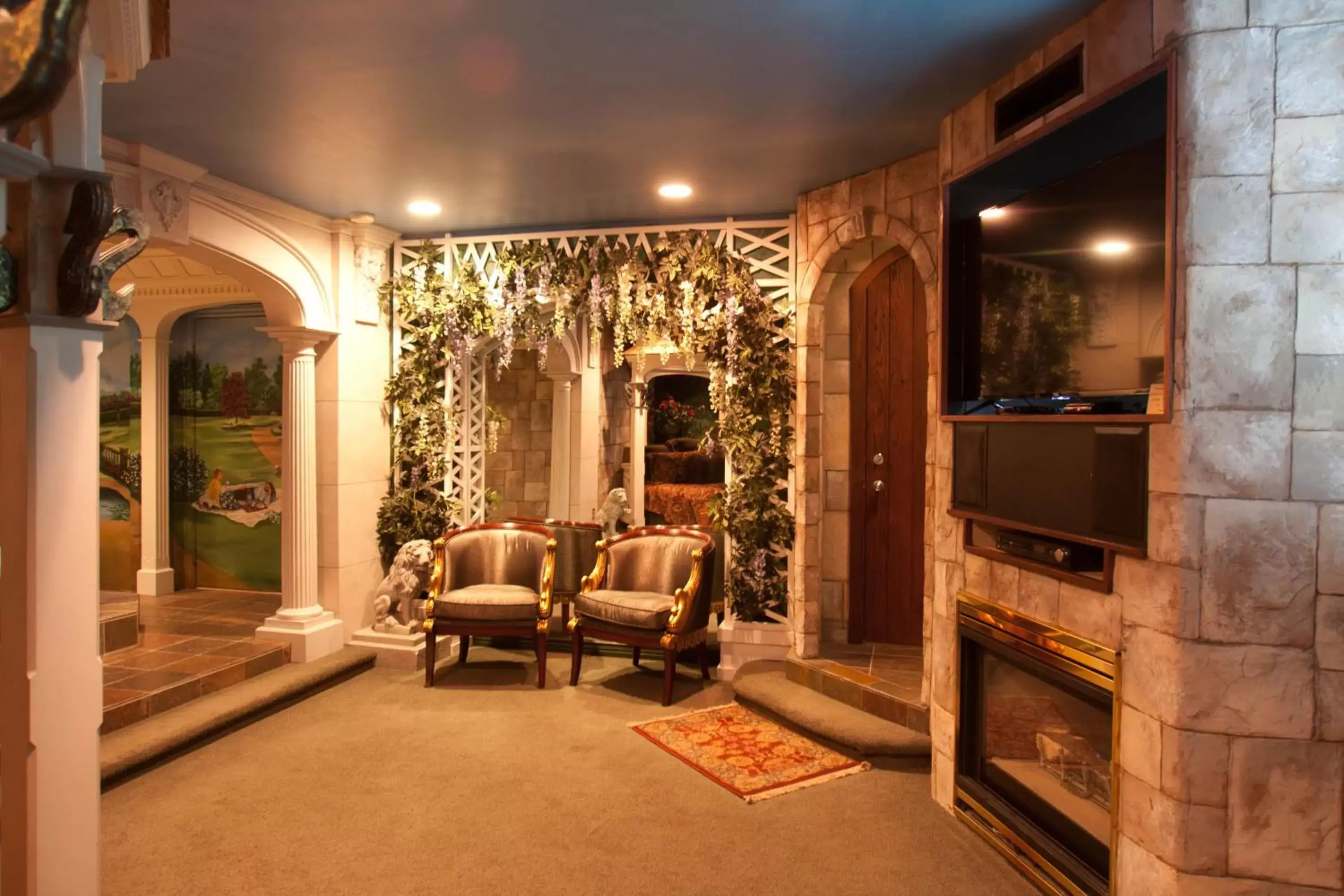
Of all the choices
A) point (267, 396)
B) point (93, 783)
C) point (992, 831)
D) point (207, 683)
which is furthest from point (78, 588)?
point (267, 396)

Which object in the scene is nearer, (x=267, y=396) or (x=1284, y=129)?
(x=1284, y=129)

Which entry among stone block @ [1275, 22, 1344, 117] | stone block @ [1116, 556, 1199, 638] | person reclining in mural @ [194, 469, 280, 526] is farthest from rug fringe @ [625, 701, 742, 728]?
person reclining in mural @ [194, 469, 280, 526]

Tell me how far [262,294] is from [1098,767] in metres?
5.20

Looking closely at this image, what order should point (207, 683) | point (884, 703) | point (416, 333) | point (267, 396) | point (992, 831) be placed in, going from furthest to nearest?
point (267, 396)
point (416, 333)
point (207, 683)
point (884, 703)
point (992, 831)

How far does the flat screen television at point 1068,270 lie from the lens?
2.59 metres

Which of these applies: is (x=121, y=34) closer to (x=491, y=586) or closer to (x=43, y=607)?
(x=43, y=607)

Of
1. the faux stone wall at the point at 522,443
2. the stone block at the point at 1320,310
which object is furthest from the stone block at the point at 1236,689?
the faux stone wall at the point at 522,443

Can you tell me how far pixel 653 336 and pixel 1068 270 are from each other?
10.8 ft

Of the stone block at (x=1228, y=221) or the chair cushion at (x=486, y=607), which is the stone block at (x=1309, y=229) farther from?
the chair cushion at (x=486, y=607)

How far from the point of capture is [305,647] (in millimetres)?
5418

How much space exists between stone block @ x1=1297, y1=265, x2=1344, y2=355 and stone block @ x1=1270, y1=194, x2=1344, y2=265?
0.10ft

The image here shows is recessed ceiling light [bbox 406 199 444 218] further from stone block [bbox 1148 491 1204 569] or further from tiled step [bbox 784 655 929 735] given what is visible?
stone block [bbox 1148 491 1204 569]

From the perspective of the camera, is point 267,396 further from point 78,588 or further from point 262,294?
point 78,588

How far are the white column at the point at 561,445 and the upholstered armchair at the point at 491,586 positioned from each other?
2.97 metres
